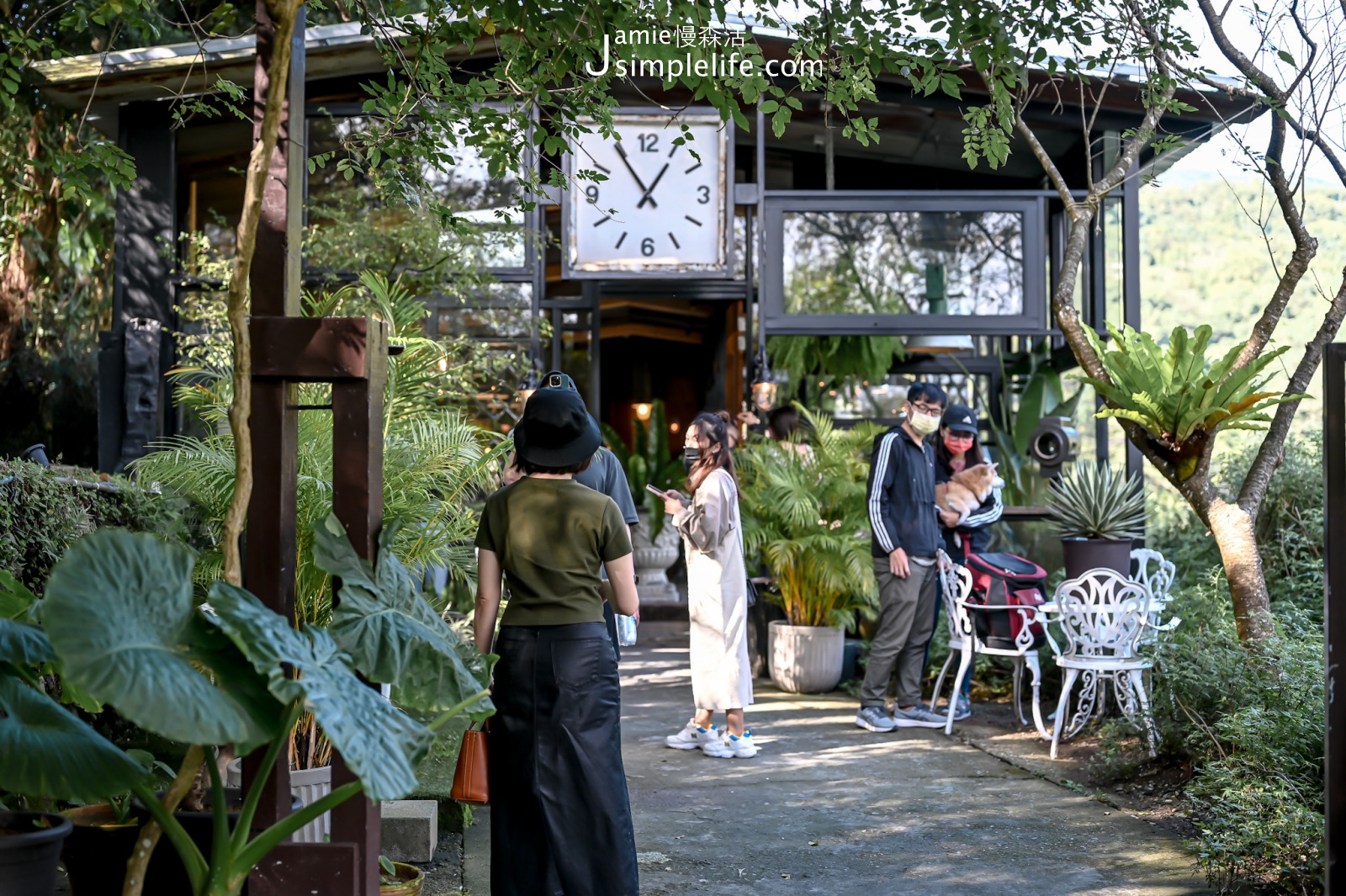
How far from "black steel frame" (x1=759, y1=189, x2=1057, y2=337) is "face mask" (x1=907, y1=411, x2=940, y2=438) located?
296cm

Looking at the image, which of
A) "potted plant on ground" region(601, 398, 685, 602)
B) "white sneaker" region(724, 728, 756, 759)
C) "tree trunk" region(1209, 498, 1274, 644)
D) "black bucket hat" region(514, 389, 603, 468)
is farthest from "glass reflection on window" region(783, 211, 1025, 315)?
"black bucket hat" region(514, 389, 603, 468)

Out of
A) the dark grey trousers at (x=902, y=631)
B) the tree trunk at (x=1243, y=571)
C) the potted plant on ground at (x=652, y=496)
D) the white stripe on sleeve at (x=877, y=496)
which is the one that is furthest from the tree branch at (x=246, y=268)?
the potted plant on ground at (x=652, y=496)

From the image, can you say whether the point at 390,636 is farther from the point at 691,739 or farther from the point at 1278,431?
the point at 1278,431

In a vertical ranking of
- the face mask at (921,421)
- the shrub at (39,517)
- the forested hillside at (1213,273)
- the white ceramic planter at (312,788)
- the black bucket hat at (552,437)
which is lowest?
the white ceramic planter at (312,788)

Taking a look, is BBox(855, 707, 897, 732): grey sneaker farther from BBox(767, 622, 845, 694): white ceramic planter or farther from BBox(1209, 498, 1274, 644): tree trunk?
BBox(1209, 498, 1274, 644): tree trunk

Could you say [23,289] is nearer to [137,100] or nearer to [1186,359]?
[137,100]

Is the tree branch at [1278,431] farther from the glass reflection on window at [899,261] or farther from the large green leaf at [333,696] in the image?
the large green leaf at [333,696]

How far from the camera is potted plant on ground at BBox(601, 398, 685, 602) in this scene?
40.0ft

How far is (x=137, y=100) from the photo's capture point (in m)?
9.90

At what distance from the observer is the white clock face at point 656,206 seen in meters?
10.4

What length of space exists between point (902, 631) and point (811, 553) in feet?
4.92

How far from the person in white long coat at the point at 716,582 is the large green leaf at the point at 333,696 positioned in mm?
4030

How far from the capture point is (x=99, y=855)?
3.11 metres

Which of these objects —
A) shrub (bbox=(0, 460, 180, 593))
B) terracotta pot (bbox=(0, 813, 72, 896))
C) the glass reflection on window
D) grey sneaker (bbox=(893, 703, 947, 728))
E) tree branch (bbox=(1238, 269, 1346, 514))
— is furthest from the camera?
the glass reflection on window
